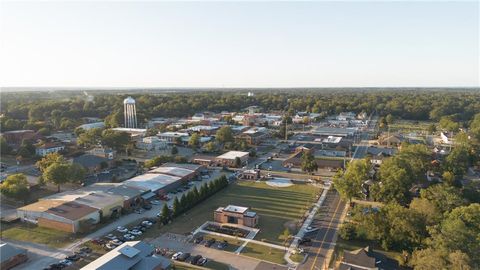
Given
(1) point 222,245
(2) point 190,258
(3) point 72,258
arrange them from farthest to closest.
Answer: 1. (1) point 222,245
2. (2) point 190,258
3. (3) point 72,258

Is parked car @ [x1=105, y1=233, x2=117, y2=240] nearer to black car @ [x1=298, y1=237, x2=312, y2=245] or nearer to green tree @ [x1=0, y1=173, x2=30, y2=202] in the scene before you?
green tree @ [x1=0, y1=173, x2=30, y2=202]

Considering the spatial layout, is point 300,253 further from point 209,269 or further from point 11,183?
point 11,183

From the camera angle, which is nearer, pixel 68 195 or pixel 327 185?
pixel 68 195

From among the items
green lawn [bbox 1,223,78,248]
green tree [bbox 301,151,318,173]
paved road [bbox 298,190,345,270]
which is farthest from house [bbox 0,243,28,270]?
green tree [bbox 301,151,318,173]

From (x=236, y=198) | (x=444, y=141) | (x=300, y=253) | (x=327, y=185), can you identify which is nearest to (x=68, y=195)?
(x=236, y=198)

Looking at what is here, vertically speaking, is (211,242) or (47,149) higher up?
(47,149)

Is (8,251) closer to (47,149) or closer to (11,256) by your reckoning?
(11,256)

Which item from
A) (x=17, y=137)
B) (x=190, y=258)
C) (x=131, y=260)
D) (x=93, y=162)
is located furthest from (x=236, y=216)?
(x=17, y=137)
